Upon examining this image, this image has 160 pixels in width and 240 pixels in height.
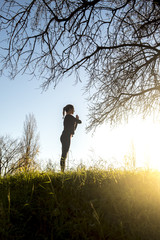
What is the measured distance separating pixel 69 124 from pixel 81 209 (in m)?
3.13

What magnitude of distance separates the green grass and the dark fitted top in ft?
7.19

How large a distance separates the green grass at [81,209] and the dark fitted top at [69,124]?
219 centimetres

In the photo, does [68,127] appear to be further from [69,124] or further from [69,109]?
[69,109]

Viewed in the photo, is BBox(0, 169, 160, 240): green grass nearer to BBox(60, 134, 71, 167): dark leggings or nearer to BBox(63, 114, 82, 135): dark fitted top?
BBox(60, 134, 71, 167): dark leggings

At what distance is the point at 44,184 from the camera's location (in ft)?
9.11

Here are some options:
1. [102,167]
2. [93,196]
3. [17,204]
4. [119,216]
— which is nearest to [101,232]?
[119,216]

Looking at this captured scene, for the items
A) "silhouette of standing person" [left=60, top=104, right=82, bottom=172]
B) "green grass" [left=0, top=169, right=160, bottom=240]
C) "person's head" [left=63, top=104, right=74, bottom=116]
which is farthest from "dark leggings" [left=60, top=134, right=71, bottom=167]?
"green grass" [left=0, top=169, right=160, bottom=240]

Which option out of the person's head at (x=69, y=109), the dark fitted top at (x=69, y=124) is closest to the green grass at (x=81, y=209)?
the dark fitted top at (x=69, y=124)

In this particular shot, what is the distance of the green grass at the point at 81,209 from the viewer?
6.40 feet

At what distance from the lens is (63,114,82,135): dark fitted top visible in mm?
5185

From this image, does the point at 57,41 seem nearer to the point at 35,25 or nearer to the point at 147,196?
the point at 35,25

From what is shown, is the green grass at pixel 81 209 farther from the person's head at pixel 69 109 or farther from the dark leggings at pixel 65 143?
the person's head at pixel 69 109

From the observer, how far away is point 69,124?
5242 mm

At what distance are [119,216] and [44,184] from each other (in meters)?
1.21
